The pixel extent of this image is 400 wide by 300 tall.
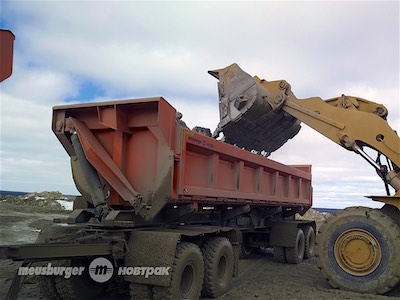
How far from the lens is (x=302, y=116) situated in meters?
8.36

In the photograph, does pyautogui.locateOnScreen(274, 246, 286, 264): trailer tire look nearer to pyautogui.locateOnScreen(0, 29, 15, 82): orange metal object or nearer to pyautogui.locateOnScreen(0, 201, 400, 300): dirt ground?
pyautogui.locateOnScreen(0, 201, 400, 300): dirt ground

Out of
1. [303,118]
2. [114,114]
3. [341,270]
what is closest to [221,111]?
[303,118]

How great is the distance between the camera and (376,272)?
675 cm

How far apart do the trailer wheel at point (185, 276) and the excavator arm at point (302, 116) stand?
130 inches

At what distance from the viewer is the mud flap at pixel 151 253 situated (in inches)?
208

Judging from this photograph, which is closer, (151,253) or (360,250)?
(151,253)

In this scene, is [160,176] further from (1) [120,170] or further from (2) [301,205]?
(2) [301,205]

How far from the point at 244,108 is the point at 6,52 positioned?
5.48 meters

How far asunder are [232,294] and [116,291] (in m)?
1.85

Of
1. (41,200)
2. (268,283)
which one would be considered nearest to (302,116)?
(268,283)

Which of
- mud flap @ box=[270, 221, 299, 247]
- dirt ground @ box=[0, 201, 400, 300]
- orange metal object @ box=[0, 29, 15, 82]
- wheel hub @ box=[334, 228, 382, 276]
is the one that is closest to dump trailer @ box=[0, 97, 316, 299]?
dirt ground @ box=[0, 201, 400, 300]

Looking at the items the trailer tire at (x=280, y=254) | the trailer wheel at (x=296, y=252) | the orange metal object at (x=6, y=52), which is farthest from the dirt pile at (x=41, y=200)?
the orange metal object at (x=6, y=52)

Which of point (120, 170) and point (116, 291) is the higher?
point (120, 170)

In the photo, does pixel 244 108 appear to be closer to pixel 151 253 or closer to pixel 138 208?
pixel 138 208
